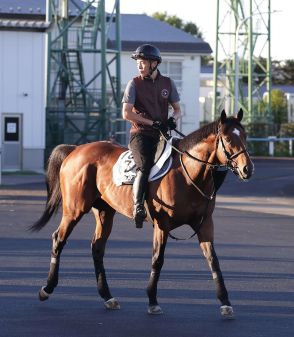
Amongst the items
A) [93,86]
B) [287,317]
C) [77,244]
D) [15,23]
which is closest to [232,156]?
[287,317]

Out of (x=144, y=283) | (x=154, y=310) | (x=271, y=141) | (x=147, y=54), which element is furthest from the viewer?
(x=271, y=141)

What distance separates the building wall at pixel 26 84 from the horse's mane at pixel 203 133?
31.5 meters

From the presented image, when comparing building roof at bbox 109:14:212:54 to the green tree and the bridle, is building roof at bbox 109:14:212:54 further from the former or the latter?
the green tree

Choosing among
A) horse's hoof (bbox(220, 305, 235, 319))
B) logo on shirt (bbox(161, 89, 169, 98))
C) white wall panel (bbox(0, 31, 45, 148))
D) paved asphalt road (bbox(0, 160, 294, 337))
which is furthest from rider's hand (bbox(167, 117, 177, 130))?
white wall panel (bbox(0, 31, 45, 148))

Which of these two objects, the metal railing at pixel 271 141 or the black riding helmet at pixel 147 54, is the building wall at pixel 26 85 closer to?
the metal railing at pixel 271 141

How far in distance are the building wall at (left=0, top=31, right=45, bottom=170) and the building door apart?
0.17m

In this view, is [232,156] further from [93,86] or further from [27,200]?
[93,86]

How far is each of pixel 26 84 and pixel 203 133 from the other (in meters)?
32.1

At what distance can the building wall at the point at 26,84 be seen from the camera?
41.9 metres

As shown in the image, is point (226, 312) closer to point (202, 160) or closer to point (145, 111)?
point (202, 160)

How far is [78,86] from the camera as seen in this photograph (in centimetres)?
4600

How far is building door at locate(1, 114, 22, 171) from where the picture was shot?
41.8 metres

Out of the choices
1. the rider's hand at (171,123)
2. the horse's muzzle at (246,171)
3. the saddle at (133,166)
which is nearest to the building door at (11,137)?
the saddle at (133,166)

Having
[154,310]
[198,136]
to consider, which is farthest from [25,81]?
[154,310]
